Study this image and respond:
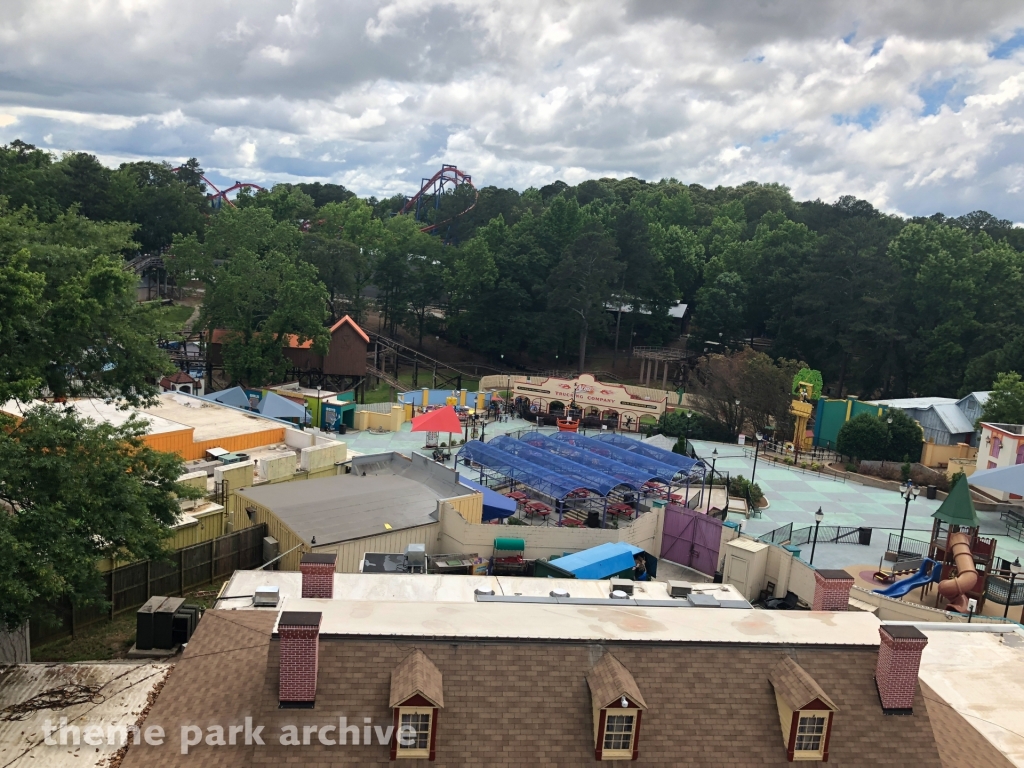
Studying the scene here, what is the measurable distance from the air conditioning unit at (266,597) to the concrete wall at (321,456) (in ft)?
45.0

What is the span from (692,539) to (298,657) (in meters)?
18.8

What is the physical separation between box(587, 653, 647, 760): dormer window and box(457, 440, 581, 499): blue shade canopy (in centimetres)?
1823

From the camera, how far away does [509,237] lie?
78.5m

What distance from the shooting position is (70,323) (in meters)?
21.2

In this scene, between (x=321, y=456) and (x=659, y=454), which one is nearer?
(x=321, y=456)

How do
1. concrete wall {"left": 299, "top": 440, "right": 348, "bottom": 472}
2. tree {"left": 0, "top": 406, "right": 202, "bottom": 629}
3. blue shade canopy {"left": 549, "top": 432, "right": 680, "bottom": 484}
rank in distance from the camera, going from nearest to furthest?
tree {"left": 0, "top": 406, "right": 202, "bottom": 629}, concrete wall {"left": 299, "top": 440, "right": 348, "bottom": 472}, blue shade canopy {"left": 549, "top": 432, "right": 680, "bottom": 484}

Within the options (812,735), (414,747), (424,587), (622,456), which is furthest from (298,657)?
(622,456)

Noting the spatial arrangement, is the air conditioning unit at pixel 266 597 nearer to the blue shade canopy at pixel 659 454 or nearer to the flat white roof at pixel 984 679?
the flat white roof at pixel 984 679

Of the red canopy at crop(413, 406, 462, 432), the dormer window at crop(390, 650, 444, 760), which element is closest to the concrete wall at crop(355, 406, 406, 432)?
the red canopy at crop(413, 406, 462, 432)

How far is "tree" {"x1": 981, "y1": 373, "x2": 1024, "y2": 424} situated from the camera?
4706cm

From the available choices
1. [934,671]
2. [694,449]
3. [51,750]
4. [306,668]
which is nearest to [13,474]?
[51,750]

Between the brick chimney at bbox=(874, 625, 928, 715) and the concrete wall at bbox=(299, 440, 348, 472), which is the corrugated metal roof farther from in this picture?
the concrete wall at bbox=(299, 440, 348, 472)

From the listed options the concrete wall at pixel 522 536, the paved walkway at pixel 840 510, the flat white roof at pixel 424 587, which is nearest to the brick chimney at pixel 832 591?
the flat white roof at pixel 424 587

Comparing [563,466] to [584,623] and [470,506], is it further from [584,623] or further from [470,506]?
[584,623]
